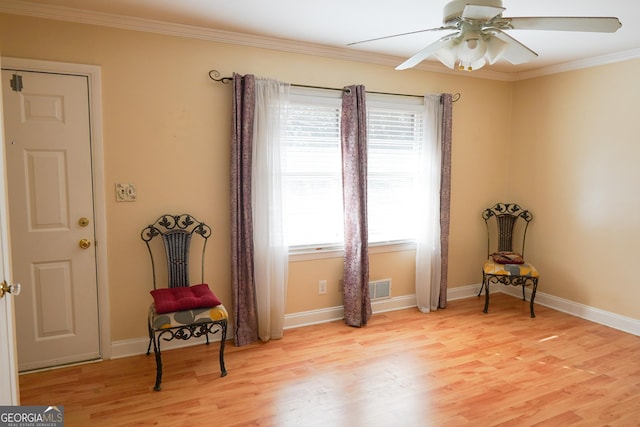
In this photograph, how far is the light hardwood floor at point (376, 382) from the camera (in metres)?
2.53

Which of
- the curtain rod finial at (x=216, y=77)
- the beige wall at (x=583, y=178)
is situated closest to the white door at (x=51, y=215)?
the curtain rod finial at (x=216, y=77)

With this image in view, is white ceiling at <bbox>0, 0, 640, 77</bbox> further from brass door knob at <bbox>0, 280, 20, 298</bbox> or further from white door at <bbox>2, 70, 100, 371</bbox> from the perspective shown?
brass door knob at <bbox>0, 280, 20, 298</bbox>

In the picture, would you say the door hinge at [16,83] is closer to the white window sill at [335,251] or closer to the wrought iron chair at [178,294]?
the wrought iron chair at [178,294]

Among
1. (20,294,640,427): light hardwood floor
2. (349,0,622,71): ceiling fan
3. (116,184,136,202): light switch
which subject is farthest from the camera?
(116,184,136,202): light switch

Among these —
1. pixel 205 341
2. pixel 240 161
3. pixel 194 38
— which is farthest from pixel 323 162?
pixel 205 341

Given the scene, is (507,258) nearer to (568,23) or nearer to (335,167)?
(335,167)

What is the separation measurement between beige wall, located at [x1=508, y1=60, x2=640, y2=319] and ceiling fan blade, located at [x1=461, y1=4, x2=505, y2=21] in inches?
112

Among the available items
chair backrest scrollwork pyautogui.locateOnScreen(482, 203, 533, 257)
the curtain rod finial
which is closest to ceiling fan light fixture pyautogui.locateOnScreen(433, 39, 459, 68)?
the curtain rod finial

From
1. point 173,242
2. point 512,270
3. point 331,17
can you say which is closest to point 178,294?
point 173,242

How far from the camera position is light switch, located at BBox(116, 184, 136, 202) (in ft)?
10.3

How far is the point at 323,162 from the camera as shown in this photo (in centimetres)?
384

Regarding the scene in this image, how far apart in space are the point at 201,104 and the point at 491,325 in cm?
331

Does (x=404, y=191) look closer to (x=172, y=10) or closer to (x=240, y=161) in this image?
(x=240, y=161)

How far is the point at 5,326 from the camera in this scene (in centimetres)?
181
